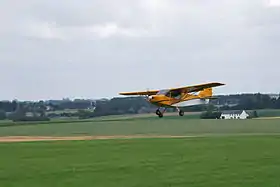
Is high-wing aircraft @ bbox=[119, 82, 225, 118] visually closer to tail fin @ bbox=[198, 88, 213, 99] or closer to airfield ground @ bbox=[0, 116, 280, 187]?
tail fin @ bbox=[198, 88, 213, 99]

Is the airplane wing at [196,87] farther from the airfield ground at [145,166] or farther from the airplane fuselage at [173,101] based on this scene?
the airfield ground at [145,166]

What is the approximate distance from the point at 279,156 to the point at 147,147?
31.7ft

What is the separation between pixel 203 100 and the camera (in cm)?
9812

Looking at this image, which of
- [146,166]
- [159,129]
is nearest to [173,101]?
[159,129]

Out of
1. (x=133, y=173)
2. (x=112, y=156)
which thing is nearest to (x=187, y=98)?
(x=112, y=156)

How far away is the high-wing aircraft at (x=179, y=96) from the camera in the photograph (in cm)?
8544

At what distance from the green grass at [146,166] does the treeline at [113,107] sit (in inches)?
3123

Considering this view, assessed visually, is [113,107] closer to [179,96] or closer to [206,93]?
[206,93]

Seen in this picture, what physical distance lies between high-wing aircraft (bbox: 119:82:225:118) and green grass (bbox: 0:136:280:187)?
155 ft

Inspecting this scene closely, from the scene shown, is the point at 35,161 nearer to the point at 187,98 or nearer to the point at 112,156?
the point at 112,156

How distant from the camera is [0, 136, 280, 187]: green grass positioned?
22.0 metres

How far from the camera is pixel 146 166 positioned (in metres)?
26.6

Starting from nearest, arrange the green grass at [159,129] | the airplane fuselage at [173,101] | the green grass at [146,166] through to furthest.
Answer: the green grass at [146,166]
the green grass at [159,129]
the airplane fuselage at [173,101]

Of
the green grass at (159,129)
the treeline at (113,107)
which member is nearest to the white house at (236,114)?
the treeline at (113,107)
